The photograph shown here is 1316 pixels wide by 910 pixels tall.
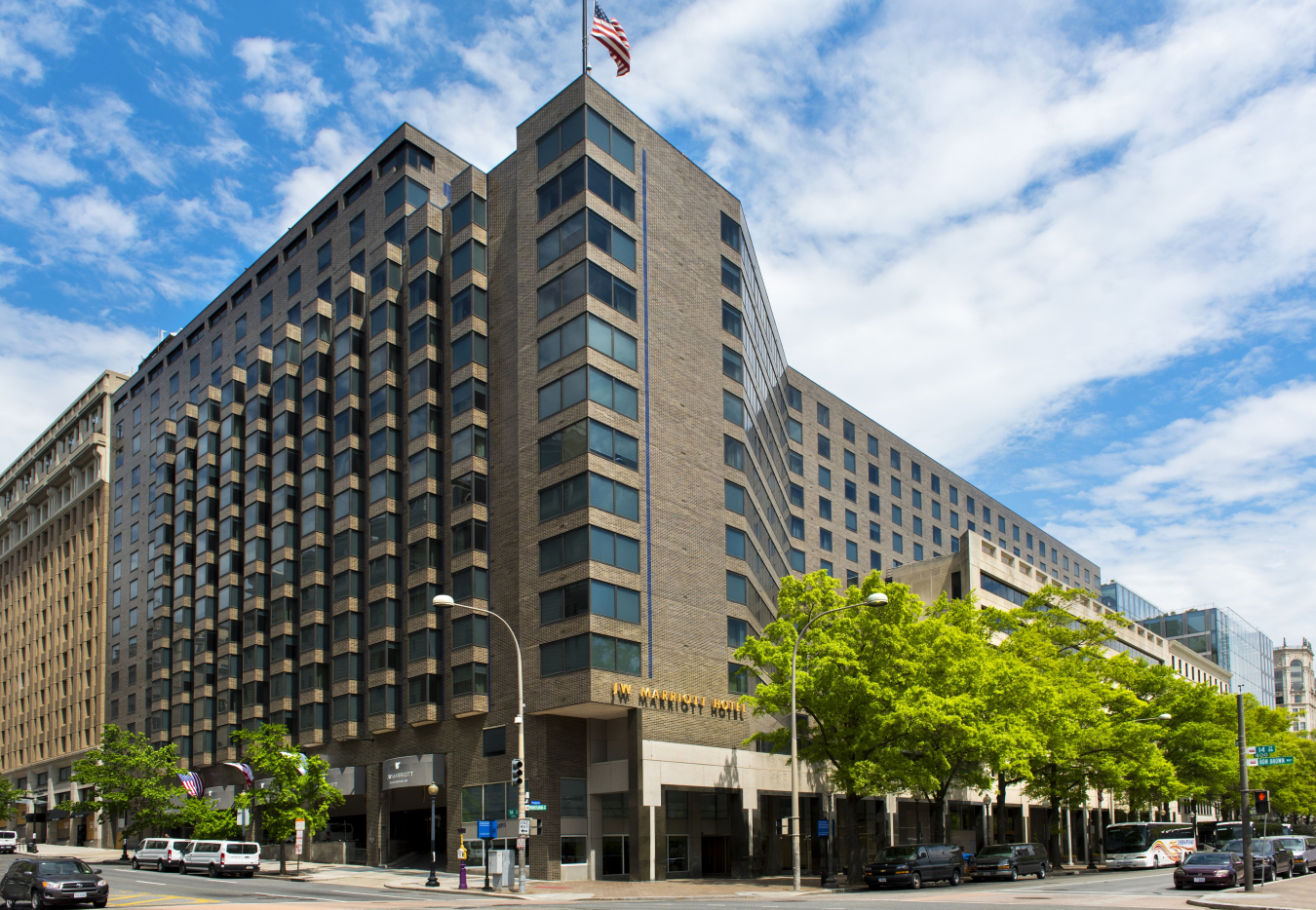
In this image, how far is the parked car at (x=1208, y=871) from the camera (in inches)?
1524

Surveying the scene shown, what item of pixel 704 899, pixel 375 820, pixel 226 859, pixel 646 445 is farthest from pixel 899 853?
pixel 226 859

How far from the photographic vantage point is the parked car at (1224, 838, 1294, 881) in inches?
1740

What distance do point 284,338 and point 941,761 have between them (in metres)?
48.6

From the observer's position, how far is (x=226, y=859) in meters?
51.7

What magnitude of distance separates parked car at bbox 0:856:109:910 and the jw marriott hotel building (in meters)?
20.2

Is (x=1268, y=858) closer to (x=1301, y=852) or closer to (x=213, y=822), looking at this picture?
(x=1301, y=852)

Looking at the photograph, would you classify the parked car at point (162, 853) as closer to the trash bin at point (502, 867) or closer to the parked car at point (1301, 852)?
the trash bin at point (502, 867)

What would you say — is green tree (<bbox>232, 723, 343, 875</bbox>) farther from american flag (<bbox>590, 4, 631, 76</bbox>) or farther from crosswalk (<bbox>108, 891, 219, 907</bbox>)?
american flag (<bbox>590, 4, 631, 76</bbox>)

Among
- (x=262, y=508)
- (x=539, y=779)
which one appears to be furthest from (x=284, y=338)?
(x=539, y=779)

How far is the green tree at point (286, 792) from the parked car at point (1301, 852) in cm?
4603

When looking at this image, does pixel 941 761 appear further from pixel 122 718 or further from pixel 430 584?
pixel 122 718

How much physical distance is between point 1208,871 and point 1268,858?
10038mm

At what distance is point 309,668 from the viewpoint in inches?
2501

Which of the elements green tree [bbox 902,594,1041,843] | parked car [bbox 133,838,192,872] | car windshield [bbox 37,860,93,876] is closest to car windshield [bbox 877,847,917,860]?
green tree [bbox 902,594,1041,843]
